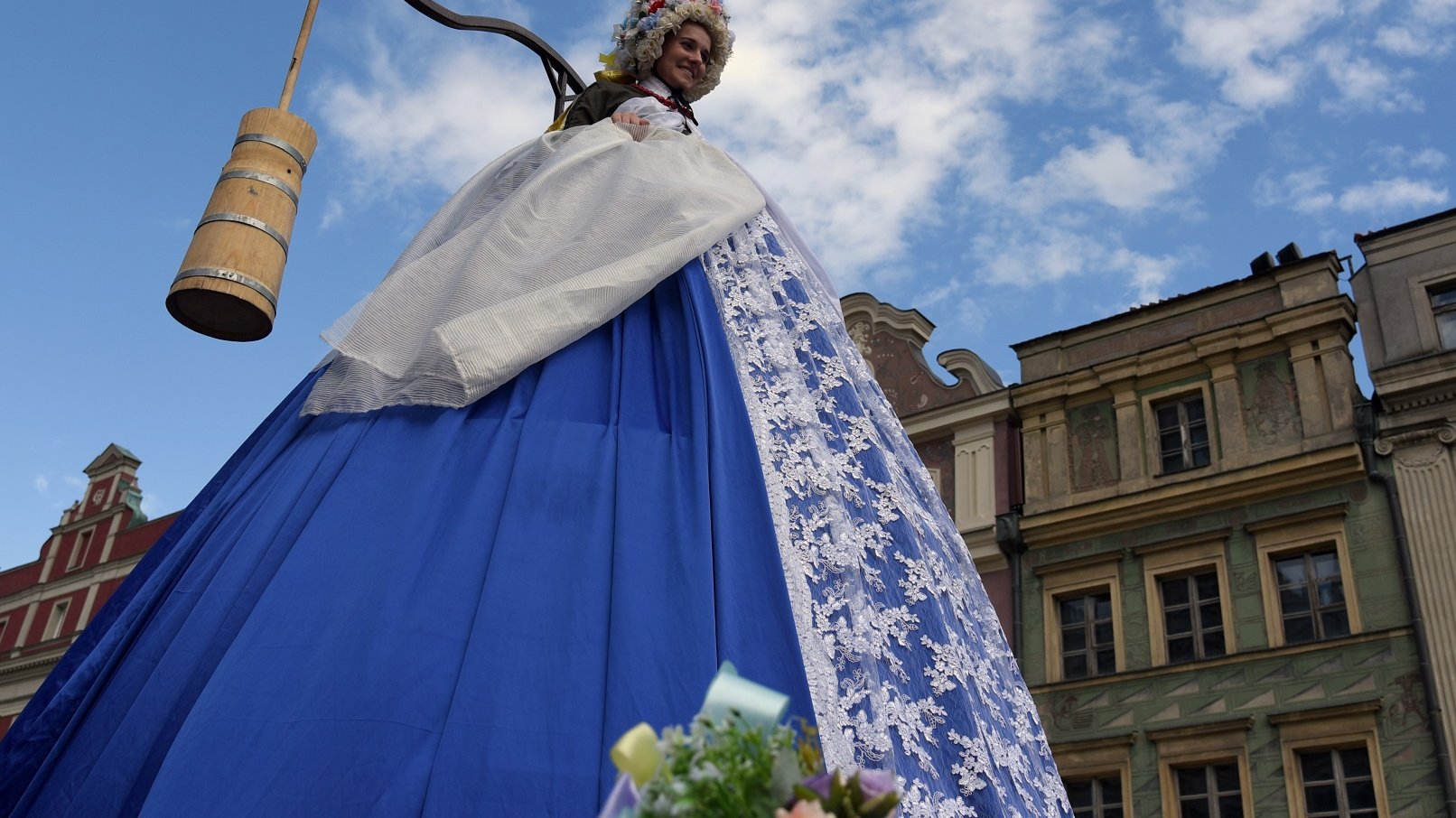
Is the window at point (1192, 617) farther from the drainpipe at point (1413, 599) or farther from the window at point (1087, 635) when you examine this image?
the drainpipe at point (1413, 599)

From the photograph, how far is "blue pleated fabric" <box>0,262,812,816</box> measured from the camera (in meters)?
2.20

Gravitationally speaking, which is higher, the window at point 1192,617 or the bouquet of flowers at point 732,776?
the window at point 1192,617

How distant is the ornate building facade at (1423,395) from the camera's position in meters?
12.0

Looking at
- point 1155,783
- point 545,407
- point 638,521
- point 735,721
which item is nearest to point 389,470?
point 545,407

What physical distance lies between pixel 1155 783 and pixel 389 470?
12.1 meters

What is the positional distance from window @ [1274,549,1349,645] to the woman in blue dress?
10.8m

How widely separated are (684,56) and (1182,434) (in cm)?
1160

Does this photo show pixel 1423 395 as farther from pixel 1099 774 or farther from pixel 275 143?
pixel 275 143

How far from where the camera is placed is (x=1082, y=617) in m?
14.6

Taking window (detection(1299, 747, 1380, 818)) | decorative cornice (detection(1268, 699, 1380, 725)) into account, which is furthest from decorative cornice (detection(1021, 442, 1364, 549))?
window (detection(1299, 747, 1380, 818))

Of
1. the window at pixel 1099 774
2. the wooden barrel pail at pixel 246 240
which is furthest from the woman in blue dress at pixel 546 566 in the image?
the window at pixel 1099 774

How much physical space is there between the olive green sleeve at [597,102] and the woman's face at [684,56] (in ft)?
0.58

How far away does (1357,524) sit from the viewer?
1291 centimetres

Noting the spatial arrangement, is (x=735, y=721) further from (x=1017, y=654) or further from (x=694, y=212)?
(x=1017, y=654)
